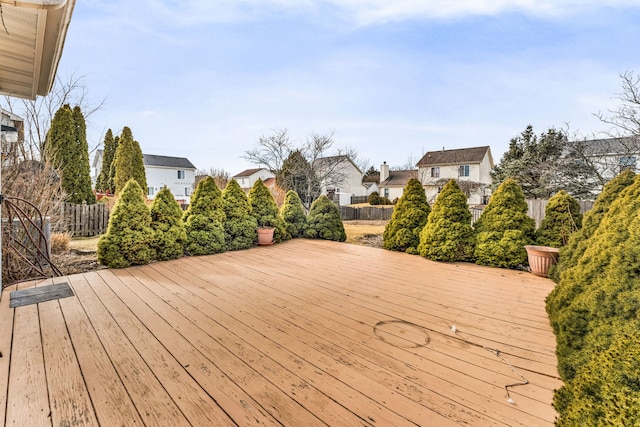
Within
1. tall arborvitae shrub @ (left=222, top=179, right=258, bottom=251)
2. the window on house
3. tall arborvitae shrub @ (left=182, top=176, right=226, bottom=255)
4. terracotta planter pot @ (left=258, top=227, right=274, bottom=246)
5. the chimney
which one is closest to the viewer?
tall arborvitae shrub @ (left=182, top=176, right=226, bottom=255)

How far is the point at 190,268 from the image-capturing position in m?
5.02

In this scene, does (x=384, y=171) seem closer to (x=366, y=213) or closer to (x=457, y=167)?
(x=457, y=167)

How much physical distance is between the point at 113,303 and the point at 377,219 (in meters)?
17.1

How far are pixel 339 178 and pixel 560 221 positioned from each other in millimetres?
14162

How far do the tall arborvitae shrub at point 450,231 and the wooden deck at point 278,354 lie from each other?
1275 millimetres

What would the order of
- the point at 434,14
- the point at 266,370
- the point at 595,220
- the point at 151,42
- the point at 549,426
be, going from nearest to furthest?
1. the point at 549,426
2. the point at 266,370
3. the point at 595,220
4. the point at 434,14
5. the point at 151,42

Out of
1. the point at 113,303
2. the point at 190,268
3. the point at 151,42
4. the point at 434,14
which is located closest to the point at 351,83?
the point at 434,14

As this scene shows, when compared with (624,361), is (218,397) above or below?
below

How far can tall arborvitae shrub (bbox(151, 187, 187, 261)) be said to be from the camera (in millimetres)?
5512

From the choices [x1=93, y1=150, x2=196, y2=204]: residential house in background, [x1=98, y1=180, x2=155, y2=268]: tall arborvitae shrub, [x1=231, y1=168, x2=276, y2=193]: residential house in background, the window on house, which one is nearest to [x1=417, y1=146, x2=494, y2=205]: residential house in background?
the window on house

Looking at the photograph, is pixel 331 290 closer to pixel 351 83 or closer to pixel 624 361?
pixel 624 361

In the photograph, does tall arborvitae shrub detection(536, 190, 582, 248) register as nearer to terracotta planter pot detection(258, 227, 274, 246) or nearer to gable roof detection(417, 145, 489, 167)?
terracotta planter pot detection(258, 227, 274, 246)

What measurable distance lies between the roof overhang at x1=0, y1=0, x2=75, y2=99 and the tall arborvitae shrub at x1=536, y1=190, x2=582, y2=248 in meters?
6.54

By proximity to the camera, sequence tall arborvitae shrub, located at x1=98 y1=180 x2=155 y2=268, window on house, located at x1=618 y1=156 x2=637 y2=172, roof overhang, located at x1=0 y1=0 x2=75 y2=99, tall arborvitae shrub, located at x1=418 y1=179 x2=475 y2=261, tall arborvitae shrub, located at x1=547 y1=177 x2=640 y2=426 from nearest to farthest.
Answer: tall arborvitae shrub, located at x1=547 y1=177 x2=640 y2=426 < roof overhang, located at x1=0 y1=0 x2=75 y2=99 < tall arborvitae shrub, located at x1=98 y1=180 x2=155 y2=268 < tall arborvitae shrub, located at x1=418 y1=179 x2=475 y2=261 < window on house, located at x1=618 y1=156 x2=637 y2=172
